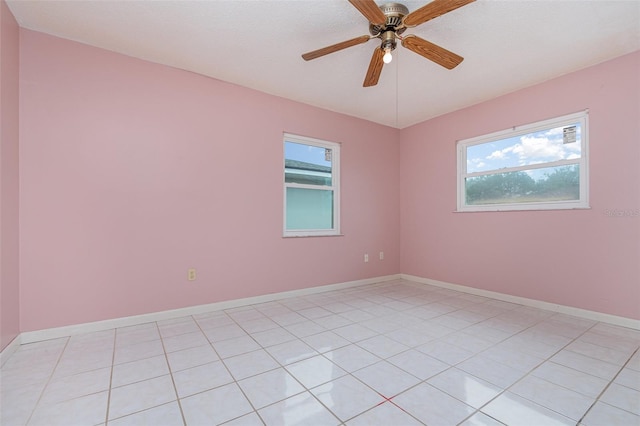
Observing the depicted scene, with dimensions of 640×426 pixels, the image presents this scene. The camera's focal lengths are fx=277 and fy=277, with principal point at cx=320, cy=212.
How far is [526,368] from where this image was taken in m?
1.82

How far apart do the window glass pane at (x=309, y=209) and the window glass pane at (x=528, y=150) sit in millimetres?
2028

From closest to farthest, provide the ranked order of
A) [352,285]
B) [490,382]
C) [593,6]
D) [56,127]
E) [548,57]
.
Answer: [490,382] < [593,6] < [56,127] < [548,57] < [352,285]

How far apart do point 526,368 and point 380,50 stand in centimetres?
244

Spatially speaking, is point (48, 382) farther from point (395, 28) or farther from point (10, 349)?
point (395, 28)

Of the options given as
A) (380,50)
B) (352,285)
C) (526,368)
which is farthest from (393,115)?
(526,368)

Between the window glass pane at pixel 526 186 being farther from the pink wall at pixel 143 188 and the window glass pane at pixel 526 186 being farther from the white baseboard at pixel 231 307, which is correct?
the pink wall at pixel 143 188

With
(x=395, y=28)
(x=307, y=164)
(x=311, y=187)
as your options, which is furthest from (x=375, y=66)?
(x=311, y=187)

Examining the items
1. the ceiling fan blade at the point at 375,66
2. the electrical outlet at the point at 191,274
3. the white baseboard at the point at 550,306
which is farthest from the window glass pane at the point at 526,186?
the electrical outlet at the point at 191,274

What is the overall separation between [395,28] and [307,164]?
79.5 inches

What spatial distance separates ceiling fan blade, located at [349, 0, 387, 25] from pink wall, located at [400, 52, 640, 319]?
2.42 m

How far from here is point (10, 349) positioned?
1956 mm

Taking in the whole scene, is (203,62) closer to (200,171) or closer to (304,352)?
(200,171)

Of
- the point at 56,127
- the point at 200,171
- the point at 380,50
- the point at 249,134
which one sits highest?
the point at 380,50

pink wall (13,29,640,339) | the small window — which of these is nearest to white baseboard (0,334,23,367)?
pink wall (13,29,640,339)
